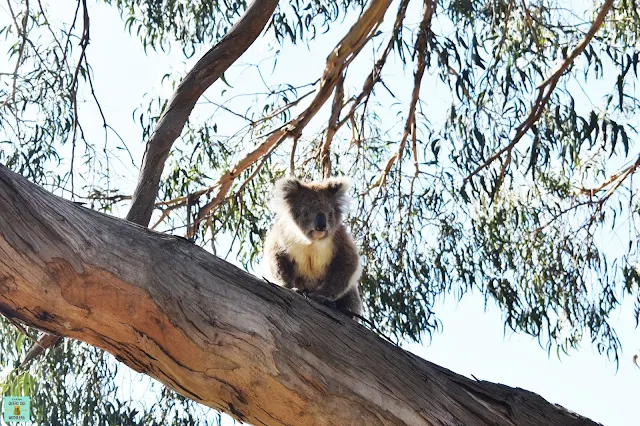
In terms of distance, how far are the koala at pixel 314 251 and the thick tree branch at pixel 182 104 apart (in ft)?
3.26

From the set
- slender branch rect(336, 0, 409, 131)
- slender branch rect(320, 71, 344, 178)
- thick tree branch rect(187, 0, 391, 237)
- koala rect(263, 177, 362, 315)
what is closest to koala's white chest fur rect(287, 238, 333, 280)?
koala rect(263, 177, 362, 315)

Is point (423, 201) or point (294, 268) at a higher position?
point (423, 201)

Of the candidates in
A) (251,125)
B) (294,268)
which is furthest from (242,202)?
(294,268)

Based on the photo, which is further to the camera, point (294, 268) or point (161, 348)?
point (294, 268)

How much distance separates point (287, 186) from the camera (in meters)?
4.77

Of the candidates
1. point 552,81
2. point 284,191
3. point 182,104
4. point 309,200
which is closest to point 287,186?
point 284,191

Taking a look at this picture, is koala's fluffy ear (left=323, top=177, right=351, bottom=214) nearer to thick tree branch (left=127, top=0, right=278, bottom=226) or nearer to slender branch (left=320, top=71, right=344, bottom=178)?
slender branch (left=320, top=71, right=344, bottom=178)

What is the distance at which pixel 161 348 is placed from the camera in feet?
8.15

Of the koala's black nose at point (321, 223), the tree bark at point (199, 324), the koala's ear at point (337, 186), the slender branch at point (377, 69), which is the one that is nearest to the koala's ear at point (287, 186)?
the koala's ear at point (337, 186)

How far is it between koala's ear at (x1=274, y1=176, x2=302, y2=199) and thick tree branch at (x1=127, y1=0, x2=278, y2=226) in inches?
37.6

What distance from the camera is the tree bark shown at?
2330mm

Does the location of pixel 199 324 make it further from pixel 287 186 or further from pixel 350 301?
pixel 287 186

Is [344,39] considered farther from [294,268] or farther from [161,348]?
[161,348]

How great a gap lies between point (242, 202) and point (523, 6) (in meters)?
2.38
